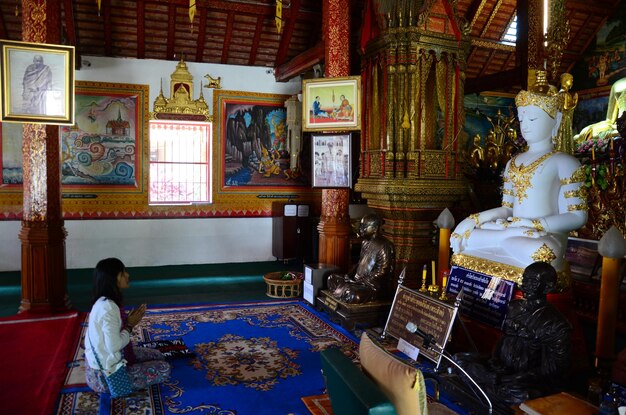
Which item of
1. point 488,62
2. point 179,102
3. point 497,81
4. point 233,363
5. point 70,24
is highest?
point 488,62

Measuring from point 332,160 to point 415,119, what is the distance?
43.4 inches

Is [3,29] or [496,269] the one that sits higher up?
[3,29]

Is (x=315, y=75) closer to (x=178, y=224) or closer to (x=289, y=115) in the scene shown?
(x=289, y=115)

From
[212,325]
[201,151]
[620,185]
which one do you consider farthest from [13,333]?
[620,185]

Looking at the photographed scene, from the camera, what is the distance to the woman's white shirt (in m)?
3.28

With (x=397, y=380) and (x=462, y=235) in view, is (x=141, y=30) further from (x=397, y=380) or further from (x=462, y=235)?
(x=397, y=380)

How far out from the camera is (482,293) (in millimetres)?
4273

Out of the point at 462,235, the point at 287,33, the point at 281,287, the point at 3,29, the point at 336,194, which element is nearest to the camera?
the point at 462,235

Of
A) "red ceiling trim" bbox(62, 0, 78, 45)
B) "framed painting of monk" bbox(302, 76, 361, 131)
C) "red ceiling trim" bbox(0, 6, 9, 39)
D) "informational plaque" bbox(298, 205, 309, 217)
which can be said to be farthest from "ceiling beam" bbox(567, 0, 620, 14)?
"red ceiling trim" bbox(0, 6, 9, 39)

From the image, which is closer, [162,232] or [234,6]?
[234,6]

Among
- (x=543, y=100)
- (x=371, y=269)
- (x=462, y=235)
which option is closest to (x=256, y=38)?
(x=371, y=269)

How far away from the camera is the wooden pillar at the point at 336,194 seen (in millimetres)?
6441

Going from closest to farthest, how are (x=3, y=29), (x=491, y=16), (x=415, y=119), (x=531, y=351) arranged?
(x=531, y=351) < (x=415, y=119) < (x=3, y=29) < (x=491, y=16)

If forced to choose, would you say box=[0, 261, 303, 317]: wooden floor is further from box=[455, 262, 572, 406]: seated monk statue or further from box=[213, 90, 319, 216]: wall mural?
box=[455, 262, 572, 406]: seated monk statue
